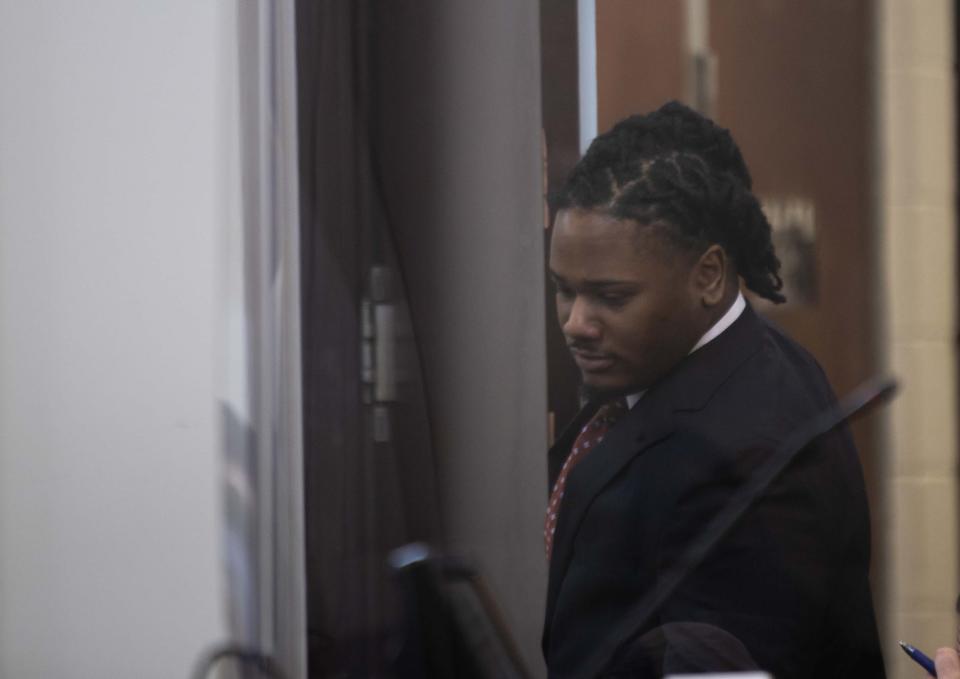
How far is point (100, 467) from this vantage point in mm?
1104

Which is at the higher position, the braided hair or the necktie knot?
the braided hair

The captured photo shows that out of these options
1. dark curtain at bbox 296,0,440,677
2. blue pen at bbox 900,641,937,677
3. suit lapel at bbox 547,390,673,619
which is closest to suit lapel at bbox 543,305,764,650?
suit lapel at bbox 547,390,673,619

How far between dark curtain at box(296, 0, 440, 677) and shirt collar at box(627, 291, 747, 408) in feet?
0.63

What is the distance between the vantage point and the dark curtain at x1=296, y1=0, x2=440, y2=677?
1058 mm

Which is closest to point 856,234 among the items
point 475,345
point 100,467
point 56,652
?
point 475,345

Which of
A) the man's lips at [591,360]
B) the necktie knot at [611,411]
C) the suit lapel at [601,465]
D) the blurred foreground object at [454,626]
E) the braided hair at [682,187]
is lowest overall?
the blurred foreground object at [454,626]

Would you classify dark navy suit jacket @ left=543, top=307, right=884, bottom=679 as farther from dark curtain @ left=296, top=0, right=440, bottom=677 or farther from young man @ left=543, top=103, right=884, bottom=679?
dark curtain @ left=296, top=0, right=440, bottom=677

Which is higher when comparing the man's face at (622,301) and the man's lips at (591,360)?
the man's face at (622,301)

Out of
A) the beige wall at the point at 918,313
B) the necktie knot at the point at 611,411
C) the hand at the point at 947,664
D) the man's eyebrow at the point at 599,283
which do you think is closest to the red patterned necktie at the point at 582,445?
the necktie knot at the point at 611,411

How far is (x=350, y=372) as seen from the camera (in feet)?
3.50

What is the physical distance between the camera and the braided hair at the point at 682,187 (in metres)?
1.02

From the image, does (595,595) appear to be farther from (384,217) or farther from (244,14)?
(244,14)

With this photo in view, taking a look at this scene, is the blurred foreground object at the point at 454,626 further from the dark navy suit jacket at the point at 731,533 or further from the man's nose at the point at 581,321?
the man's nose at the point at 581,321

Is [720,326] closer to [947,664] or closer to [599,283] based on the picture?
[599,283]
